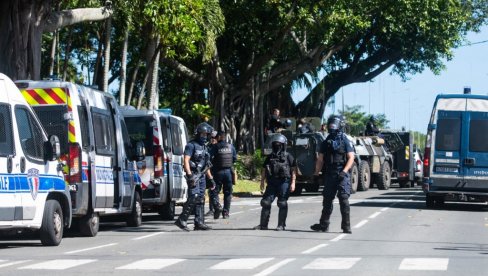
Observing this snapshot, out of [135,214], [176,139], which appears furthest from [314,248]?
[176,139]

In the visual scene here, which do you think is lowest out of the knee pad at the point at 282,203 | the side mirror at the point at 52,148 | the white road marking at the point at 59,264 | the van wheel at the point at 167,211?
the white road marking at the point at 59,264

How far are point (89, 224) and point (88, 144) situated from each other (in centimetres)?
137

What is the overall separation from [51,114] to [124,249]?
9.39ft

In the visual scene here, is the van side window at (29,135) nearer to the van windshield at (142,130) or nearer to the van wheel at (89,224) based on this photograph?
the van wheel at (89,224)

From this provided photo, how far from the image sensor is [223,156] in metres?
22.5

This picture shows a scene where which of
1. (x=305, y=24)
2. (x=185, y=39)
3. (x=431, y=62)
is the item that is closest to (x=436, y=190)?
(x=185, y=39)

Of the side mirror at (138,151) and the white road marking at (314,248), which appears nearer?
the white road marking at (314,248)

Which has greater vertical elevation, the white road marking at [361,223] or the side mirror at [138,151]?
the side mirror at [138,151]

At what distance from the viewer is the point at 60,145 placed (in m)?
17.5

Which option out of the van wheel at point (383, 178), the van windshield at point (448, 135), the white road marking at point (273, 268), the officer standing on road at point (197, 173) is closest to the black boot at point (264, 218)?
the officer standing on road at point (197, 173)

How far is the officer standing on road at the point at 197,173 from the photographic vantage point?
1909 cm

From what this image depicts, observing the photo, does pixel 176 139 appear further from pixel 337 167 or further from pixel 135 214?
pixel 337 167

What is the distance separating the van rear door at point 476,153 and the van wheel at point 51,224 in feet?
41.1

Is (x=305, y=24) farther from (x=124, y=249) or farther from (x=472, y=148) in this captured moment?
(x=124, y=249)
